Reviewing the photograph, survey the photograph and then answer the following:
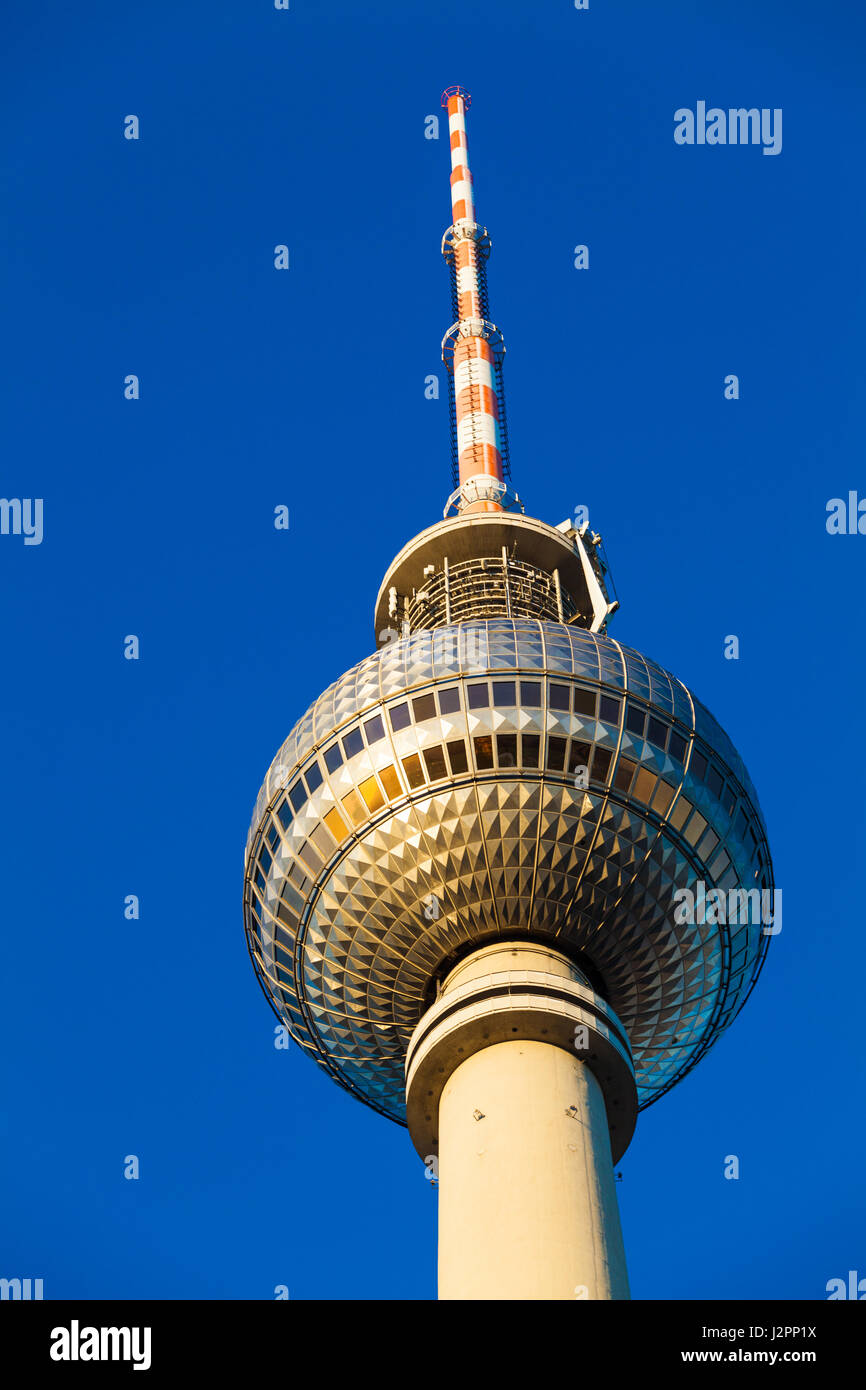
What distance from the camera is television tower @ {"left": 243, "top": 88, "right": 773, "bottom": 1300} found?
1544 inches

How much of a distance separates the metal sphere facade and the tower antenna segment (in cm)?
1399

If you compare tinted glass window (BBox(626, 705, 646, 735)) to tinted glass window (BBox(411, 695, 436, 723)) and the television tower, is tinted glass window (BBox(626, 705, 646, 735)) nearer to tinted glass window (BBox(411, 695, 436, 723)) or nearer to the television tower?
the television tower

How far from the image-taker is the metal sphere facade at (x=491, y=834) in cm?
4153

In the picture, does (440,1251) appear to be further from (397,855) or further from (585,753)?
(585,753)

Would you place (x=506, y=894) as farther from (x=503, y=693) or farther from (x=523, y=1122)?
(x=523, y=1122)

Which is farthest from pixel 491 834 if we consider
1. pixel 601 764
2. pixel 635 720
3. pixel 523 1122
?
pixel 523 1122

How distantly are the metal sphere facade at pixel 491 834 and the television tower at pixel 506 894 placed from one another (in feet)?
0.22

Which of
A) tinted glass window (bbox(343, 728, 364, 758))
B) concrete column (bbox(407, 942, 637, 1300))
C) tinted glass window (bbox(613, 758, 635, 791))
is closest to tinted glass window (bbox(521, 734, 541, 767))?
tinted glass window (bbox(613, 758, 635, 791))

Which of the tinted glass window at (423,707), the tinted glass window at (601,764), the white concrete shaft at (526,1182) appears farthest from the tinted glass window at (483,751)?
the white concrete shaft at (526,1182)

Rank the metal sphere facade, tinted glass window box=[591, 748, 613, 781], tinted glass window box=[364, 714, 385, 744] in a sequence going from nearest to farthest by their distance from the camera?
the metal sphere facade, tinted glass window box=[591, 748, 613, 781], tinted glass window box=[364, 714, 385, 744]

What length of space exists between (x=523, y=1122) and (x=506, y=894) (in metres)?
6.28

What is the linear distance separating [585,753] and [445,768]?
3.77 metres

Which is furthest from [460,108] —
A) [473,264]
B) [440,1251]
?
[440,1251]
